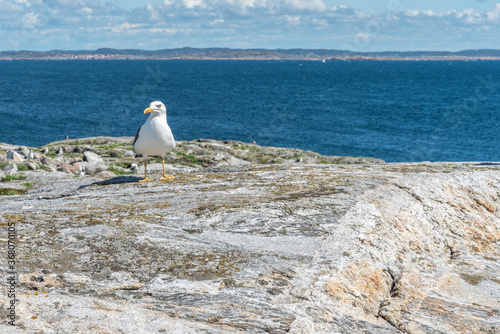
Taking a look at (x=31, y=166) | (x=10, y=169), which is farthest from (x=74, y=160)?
(x=10, y=169)

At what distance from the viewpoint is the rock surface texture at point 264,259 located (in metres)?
6.54

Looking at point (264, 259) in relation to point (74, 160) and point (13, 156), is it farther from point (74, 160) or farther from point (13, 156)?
point (13, 156)

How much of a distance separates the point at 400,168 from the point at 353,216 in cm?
566

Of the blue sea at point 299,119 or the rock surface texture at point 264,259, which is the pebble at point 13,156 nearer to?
the rock surface texture at point 264,259

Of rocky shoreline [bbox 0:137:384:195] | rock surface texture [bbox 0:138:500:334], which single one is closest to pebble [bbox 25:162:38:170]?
rocky shoreline [bbox 0:137:384:195]

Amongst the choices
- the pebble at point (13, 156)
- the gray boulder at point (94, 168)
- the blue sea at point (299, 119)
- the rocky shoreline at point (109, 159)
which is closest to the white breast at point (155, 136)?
the rocky shoreline at point (109, 159)

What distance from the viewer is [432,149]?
77125mm

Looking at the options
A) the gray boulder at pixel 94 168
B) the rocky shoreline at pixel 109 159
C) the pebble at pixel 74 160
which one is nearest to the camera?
the rocky shoreline at pixel 109 159

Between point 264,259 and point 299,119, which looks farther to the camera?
point 299,119

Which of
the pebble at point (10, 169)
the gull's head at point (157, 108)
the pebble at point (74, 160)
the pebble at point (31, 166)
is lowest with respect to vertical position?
the pebble at point (74, 160)

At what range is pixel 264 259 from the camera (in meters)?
7.81

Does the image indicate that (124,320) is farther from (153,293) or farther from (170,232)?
(170,232)

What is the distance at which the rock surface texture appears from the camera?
21.5 ft

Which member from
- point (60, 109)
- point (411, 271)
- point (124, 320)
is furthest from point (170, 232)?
point (60, 109)
